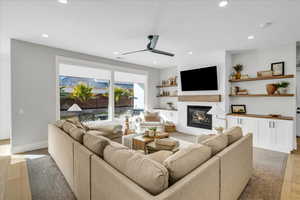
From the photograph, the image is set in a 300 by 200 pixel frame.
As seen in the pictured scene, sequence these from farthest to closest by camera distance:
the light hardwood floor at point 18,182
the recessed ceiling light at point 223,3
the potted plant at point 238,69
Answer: the potted plant at point 238,69, the recessed ceiling light at point 223,3, the light hardwood floor at point 18,182

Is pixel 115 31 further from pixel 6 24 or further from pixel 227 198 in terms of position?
pixel 227 198

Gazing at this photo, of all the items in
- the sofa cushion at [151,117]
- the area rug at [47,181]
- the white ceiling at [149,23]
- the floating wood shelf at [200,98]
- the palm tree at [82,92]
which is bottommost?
the area rug at [47,181]

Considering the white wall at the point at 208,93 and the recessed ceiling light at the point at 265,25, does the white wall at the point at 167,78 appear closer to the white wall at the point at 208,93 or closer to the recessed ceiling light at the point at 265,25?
the white wall at the point at 208,93

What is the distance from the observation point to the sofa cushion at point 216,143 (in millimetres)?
1618

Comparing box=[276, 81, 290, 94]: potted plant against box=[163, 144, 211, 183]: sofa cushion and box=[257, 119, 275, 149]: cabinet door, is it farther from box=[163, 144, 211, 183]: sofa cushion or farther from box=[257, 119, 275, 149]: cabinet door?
box=[163, 144, 211, 183]: sofa cushion

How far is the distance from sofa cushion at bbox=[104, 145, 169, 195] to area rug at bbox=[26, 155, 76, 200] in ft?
4.07

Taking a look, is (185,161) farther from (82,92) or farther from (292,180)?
(82,92)

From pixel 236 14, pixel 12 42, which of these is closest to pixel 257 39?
pixel 236 14

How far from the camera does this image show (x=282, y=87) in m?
3.76

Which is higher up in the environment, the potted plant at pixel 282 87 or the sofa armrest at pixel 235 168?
the potted plant at pixel 282 87

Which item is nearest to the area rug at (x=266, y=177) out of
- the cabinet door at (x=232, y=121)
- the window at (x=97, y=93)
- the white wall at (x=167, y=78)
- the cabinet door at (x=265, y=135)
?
the cabinet door at (x=265, y=135)

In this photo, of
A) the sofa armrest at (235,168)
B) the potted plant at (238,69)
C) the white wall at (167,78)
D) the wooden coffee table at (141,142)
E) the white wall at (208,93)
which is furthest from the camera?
the white wall at (167,78)

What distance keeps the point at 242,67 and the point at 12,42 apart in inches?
242

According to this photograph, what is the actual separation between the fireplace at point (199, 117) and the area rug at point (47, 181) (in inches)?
167
